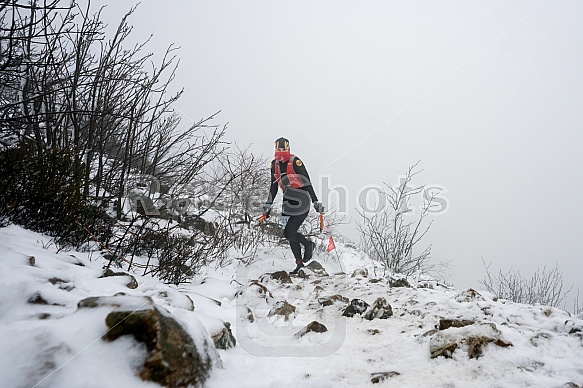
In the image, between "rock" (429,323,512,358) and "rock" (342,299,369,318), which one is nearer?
"rock" (429,323,512,358)

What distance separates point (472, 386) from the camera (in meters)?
1.30

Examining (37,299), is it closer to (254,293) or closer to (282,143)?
(254,293)

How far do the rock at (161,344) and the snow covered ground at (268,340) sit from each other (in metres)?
0.03

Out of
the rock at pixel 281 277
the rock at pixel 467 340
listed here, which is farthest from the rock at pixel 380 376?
the rock at pixel 281 277

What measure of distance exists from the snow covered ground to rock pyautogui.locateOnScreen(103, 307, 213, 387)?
28 mm

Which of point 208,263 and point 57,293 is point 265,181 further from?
point 57,293

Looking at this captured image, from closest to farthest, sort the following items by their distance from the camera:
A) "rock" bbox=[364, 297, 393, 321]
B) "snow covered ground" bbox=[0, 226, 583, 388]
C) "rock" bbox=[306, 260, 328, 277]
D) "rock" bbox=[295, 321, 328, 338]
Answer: "snow covered ground" bbox=[0, 226, 583, 388]
"rock" bbox=[295, 321, 328, 338]
"rock" bbox=[364, 297, 393, 321]
"rock" bbox=[306, 260, 328, 277]

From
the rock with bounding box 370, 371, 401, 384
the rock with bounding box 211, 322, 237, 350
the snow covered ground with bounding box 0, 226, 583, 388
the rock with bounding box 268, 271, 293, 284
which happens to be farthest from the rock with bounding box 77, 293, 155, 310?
the rock with bounding box 268, 271, 293, 284

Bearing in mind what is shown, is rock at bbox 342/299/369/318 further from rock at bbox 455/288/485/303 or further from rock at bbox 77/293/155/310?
rock at bbox 77/293/155/310

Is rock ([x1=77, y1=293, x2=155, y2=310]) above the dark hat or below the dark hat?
below

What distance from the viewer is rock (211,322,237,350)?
60.6 inches

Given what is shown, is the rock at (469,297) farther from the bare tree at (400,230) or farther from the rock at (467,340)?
the bare tree at (400,230)

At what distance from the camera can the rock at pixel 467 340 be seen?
152 centimetres

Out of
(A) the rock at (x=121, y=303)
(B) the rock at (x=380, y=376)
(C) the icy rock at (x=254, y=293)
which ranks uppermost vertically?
(A) the rock at (x=121, y=303)
